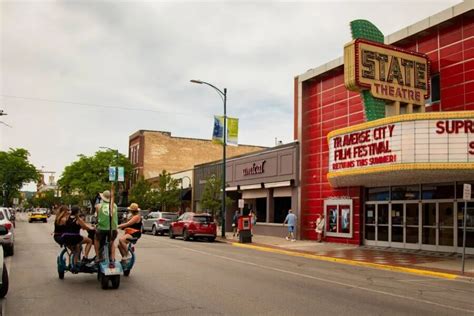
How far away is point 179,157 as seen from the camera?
213 ft

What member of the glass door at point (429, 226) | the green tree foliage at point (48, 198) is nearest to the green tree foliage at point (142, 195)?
the glass door at point (429, 226)

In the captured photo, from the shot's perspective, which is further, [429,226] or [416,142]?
[429,226]

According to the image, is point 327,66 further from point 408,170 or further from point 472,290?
point 472,290

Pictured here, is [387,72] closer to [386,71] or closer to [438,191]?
[386,71]

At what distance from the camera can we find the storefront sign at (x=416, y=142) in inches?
677

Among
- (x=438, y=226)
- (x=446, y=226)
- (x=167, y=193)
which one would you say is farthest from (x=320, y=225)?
(x=167, y=193)

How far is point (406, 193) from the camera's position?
2197 cm

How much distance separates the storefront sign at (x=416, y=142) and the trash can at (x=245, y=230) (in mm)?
8694

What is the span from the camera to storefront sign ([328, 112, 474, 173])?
17188 mm

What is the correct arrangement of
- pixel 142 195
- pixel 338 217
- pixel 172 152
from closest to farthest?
1. pixel 338 217
2. pixel 142 195
3. pixel 172 152

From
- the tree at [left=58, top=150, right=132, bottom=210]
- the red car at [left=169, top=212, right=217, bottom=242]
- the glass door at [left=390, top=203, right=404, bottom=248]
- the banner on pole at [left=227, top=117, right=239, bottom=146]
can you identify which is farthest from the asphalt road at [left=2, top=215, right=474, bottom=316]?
the tree at [left=58, top=150, right=132, bottom=210]

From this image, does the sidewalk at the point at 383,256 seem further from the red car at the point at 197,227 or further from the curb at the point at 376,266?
the red car at the point at 197,227

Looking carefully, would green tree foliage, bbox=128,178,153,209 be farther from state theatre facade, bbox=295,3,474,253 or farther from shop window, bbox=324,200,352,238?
state theatre facade, bbox=295,3,474,253

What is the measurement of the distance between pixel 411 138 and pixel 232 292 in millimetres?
10595
